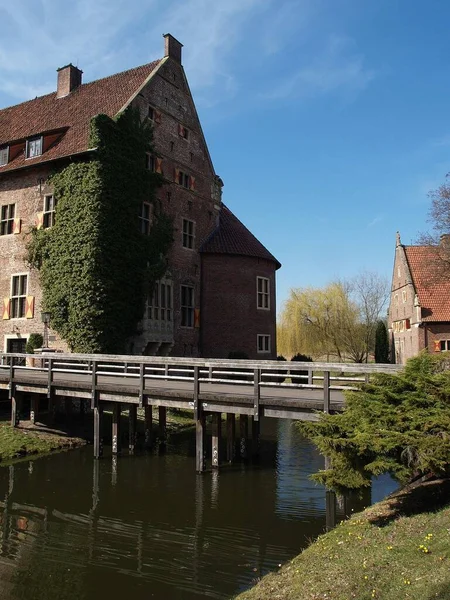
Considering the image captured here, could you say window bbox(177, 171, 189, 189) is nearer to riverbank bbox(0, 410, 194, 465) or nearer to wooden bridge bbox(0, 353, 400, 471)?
wooden bridge bbox(0, 353, 400, 471)

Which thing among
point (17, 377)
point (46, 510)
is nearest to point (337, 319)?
point (17, 377)

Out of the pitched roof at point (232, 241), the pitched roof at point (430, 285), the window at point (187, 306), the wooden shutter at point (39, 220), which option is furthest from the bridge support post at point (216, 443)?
the pitched roof at point (430, 285)

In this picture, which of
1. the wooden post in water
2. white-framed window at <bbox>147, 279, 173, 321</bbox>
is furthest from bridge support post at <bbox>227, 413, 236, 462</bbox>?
white-framed window at <bbox>147, 279, 173, 321</bbox>

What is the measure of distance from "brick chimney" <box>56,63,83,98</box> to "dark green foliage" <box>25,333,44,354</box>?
13.9 m

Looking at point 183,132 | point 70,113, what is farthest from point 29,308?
point 183,132

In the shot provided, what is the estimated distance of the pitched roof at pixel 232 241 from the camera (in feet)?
95.8

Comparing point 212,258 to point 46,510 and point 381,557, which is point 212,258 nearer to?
point 46,510

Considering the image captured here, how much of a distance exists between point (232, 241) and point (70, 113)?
10878mm

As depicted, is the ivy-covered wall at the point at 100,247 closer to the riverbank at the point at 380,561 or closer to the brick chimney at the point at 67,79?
the brick chimney at the point at 67,79

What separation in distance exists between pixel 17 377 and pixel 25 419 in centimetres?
226

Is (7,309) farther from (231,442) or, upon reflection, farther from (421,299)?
(421,299)

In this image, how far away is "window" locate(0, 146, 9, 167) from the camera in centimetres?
2648

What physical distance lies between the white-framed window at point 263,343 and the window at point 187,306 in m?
4.16

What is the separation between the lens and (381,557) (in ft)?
21.8
